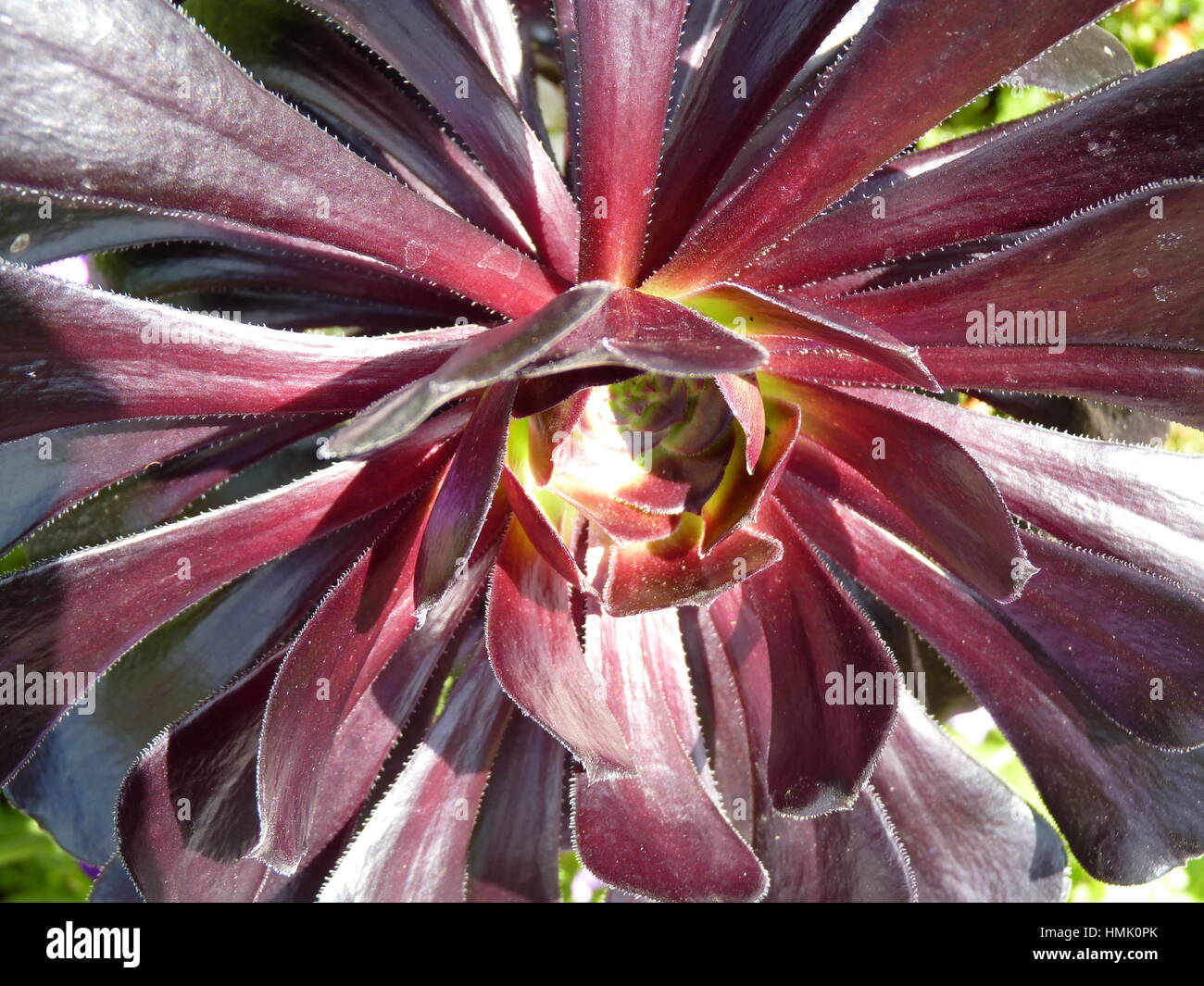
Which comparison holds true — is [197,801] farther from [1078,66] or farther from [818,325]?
[1078,66]

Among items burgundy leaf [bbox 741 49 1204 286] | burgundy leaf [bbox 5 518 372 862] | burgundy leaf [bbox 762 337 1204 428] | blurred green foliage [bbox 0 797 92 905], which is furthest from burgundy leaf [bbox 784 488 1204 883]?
blurred green foliage [bbox 0 797 92 905]

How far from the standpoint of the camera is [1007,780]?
6.12ft

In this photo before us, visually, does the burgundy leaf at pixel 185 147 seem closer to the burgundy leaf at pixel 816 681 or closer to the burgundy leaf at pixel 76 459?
the burgundy leaf at pixel 76 459

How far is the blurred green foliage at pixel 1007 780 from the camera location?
184cm

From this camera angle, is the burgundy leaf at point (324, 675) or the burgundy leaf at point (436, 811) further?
the burgundy leaf at point (436, 811)

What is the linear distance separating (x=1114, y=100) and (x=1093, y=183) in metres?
0.08

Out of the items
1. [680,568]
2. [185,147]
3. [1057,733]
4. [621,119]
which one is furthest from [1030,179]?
[185,147]

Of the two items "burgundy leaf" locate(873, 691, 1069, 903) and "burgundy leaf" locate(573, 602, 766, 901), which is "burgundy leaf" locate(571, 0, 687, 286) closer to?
"burgundy leaf" locate(573, 602, 766, 901)

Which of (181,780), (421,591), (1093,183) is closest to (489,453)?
(421,591)

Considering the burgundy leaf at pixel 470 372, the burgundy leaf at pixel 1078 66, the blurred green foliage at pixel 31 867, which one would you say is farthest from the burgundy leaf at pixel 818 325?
the blurred green foliage at pixel 31 867

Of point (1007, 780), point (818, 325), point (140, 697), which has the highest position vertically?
point (818, 325)

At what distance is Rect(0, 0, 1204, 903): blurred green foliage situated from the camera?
1838 millimetres

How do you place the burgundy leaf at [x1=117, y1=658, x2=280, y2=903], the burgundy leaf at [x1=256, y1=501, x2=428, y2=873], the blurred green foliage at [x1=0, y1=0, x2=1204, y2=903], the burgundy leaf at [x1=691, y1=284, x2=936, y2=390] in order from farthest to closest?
the blurred green foliage at [x1=0, y1=0, x2=1204, y2=903] < the burgundy leaf at [x1=117, y1=658, x2=280, y2=903] < the burgundy leaf at [x1=256, y1=501, x2=428, y2=873] < the burgundy leaf at [x1=691, y1=284, x2=936, y2=390]

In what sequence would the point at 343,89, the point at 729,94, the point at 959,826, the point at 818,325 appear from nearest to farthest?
the point at 818,325
the point at 729,94
the point at 343,89
the point at 959,826
